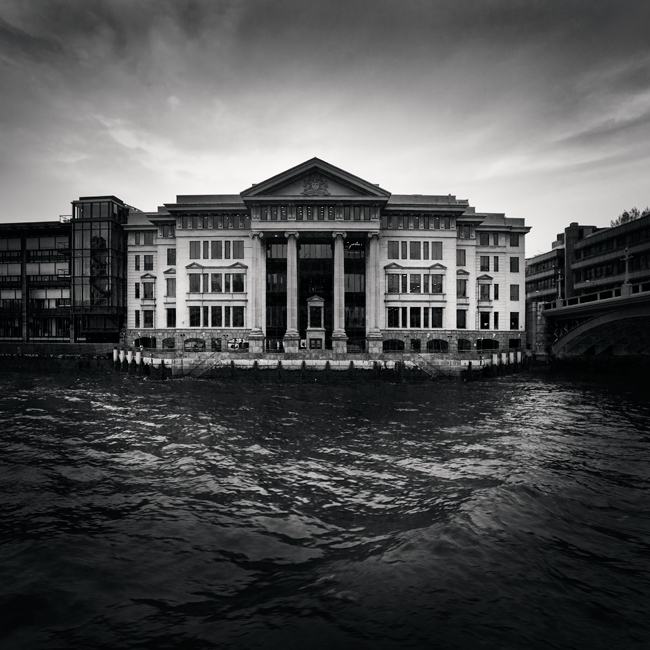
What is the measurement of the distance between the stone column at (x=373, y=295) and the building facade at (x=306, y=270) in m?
0.15

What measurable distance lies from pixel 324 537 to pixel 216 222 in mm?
57951

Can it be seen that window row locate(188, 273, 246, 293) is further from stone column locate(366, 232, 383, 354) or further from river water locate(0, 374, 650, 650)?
river water locate(0, 374, 650, 650)

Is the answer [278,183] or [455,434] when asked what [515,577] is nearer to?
[455,434]

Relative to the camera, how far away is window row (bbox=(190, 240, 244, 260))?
6256 cm

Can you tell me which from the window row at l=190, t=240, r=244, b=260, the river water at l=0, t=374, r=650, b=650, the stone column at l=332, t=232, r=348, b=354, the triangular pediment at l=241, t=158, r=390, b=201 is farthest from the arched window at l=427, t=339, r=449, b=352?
the river water at l=0, t=374, r=650, b=650

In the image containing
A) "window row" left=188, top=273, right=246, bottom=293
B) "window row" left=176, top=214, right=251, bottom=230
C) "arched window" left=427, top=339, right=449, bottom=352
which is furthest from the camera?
"window row" left=188, top=273, right=246, bottom=293

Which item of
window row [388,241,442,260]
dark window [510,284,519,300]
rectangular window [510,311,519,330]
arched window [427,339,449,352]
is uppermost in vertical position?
window row [388,241,442,260]

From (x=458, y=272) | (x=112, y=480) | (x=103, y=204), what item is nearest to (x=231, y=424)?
(x=112, y=480)

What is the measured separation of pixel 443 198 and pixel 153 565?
63.0 m

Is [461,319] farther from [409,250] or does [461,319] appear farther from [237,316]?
[237,316]

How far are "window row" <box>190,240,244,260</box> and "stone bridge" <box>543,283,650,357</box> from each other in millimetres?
42870

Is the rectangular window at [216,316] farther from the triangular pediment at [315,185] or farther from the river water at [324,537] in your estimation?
the river water at [324,537]

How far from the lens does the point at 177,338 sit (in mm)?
62188

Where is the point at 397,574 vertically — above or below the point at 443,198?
below
